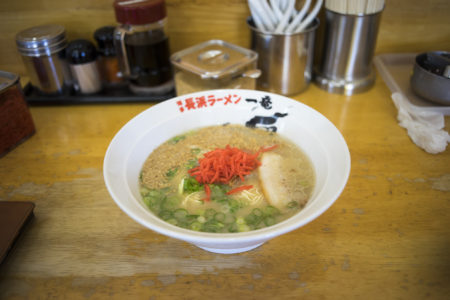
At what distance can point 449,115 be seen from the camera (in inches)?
53.2

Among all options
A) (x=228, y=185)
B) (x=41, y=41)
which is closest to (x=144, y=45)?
(x=41, y=41)

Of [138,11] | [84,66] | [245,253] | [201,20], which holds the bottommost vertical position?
[245,253]

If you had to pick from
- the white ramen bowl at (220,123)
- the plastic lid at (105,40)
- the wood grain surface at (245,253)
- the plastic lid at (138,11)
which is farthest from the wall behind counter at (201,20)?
the white ramen bowl at (220,123)

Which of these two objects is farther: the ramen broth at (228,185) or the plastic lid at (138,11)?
the plastic lid at (138,11)

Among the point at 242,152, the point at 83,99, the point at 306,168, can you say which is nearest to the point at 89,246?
the point at 242,152

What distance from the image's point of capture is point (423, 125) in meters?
1.25

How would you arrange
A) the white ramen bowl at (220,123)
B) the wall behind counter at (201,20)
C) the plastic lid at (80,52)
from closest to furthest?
the white ramen bowl at (220,123), the plastic lid at (80,52), the wall behind counter at (201,20)

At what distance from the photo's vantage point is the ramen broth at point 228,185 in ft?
2.80

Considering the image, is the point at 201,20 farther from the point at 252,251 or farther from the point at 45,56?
the point at 252,251

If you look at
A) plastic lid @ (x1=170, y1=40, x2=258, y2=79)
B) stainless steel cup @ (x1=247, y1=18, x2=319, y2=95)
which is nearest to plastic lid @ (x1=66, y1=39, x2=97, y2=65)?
plastic lid @ (x1=170, y1=40, x2=258, y2=79)

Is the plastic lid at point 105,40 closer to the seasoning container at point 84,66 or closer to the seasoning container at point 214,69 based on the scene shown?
the seasoning container at point 84,66

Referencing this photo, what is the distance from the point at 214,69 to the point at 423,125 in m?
0.78

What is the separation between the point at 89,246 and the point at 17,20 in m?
1.16

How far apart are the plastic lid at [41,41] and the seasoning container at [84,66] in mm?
43
